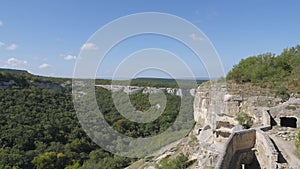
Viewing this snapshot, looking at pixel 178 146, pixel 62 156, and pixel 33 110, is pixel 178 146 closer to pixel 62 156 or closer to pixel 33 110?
pixel 62 156

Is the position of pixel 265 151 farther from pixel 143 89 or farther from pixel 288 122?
pixel 143 89

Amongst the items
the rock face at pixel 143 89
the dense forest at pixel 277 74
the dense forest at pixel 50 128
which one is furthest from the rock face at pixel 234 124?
the rock face at pixel 143 89

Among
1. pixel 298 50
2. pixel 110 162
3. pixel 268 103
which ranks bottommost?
pixel 110 162

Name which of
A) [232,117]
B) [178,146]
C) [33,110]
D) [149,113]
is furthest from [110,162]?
[232,117]

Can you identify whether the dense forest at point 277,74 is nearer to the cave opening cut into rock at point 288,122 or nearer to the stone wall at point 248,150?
the cave opening cut into rock at point 288,122

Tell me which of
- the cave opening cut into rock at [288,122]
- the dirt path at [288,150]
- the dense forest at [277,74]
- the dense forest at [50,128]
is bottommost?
the dense forest at [50,128]

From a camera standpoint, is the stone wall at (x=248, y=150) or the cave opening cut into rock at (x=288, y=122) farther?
the cave opening cut into rock at (x=288, y=122)
